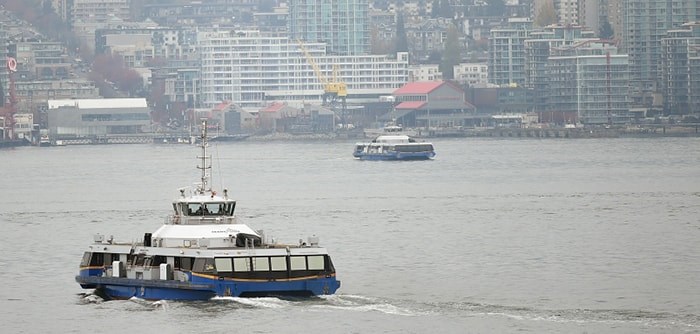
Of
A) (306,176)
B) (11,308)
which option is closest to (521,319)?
(11,308)

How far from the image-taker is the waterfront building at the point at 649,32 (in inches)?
7525

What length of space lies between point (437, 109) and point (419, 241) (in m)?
137

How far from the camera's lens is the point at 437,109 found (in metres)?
195

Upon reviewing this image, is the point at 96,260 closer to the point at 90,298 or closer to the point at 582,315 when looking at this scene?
the point at 90,298

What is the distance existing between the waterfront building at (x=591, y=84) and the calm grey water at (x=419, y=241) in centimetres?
6671

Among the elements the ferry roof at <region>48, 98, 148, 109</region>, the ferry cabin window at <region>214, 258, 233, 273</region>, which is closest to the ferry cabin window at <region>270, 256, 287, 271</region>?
the ferry cabin window at <region>214, 258, 233, 273</region>

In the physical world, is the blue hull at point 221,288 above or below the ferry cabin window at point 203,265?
below

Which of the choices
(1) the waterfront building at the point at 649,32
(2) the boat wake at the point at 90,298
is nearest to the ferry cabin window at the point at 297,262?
(2) the boat wake at the point at 90,298

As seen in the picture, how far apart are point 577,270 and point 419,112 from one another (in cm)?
14658

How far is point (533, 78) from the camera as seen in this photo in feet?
641

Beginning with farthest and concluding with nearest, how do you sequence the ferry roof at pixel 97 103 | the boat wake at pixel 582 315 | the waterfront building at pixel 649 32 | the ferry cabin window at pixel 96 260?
1. the waterfront building at pixel 649 32
2. the ferry roof at pixel 97 103
3. the ferry cabin window at pixel 96 260
4. the boat wake at pixel 582 315

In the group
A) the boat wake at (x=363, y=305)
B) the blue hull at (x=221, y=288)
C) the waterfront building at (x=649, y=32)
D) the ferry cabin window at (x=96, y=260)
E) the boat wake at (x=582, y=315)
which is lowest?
the boat wake at (x=582, y=315)

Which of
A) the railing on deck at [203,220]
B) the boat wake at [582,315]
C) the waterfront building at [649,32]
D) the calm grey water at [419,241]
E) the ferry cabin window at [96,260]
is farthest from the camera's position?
the waterfront building at [649,32]

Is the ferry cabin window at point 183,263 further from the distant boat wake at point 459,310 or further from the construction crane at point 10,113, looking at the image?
the construction crane at point 10,113
